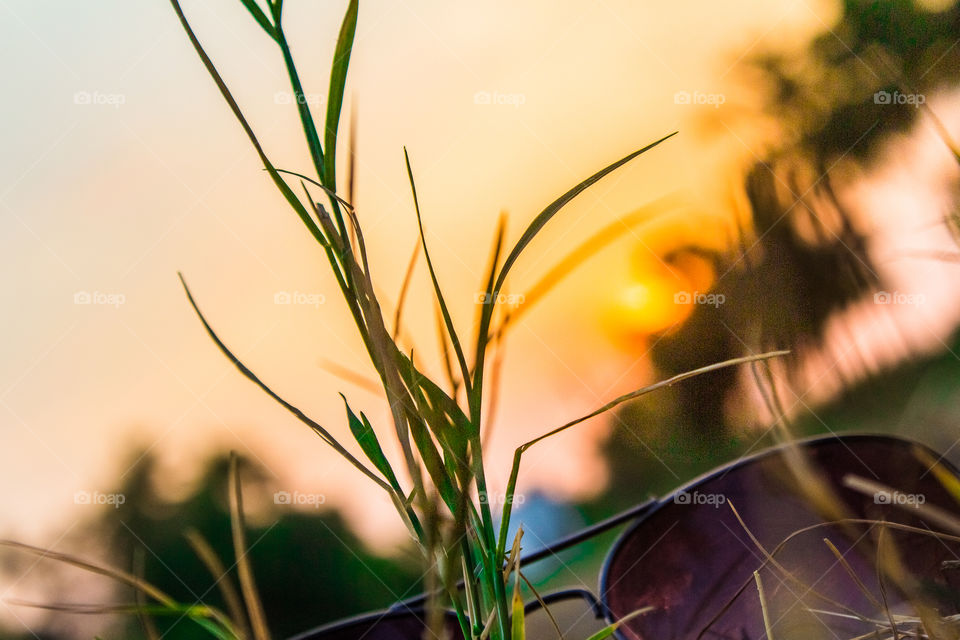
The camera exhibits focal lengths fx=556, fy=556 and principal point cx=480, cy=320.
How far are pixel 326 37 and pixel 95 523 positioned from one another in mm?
474

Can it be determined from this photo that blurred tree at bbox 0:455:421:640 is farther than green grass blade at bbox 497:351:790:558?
Yes

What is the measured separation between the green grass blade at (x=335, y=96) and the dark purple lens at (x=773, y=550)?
0.67ft

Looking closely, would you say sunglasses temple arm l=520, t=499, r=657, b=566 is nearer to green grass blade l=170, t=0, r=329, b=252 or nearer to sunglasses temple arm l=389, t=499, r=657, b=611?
sunglasses temple arm l=389, t=499, r=657, b=611

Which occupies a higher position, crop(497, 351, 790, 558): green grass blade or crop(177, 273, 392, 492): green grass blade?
crop(177, 273, 392, 492): green grass blade

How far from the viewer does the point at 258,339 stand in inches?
18.3

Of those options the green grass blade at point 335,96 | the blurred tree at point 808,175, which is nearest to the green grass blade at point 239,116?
the green grass blade at point 335,96

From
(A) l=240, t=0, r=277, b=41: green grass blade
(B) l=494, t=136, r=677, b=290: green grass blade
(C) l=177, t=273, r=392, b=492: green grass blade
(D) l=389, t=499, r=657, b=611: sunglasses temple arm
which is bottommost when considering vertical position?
(D) l=389, t=499, r=657, b=611: sunglasses temple arm

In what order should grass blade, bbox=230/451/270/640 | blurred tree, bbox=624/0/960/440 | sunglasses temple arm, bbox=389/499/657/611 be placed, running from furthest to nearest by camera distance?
1. blurred tree, bbox=624/0/960/440
2. sunglasses temple arm, bbox=389/499/657/611
3. grass blade, bbox=230/451/270/640

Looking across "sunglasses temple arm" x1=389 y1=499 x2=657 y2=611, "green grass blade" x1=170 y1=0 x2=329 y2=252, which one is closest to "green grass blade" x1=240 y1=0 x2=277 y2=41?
"green grass blade" x1=170 y1=0 x2=329 y2=252

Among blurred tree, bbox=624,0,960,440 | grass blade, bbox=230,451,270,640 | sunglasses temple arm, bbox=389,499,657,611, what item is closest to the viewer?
grass blade, bbox=230,451,270,640

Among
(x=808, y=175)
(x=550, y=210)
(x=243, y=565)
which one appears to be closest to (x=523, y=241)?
(x=550, y=210)

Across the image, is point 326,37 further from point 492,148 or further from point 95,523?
point 95,523

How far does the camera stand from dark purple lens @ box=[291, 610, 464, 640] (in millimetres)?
246

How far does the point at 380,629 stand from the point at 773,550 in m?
0.17
